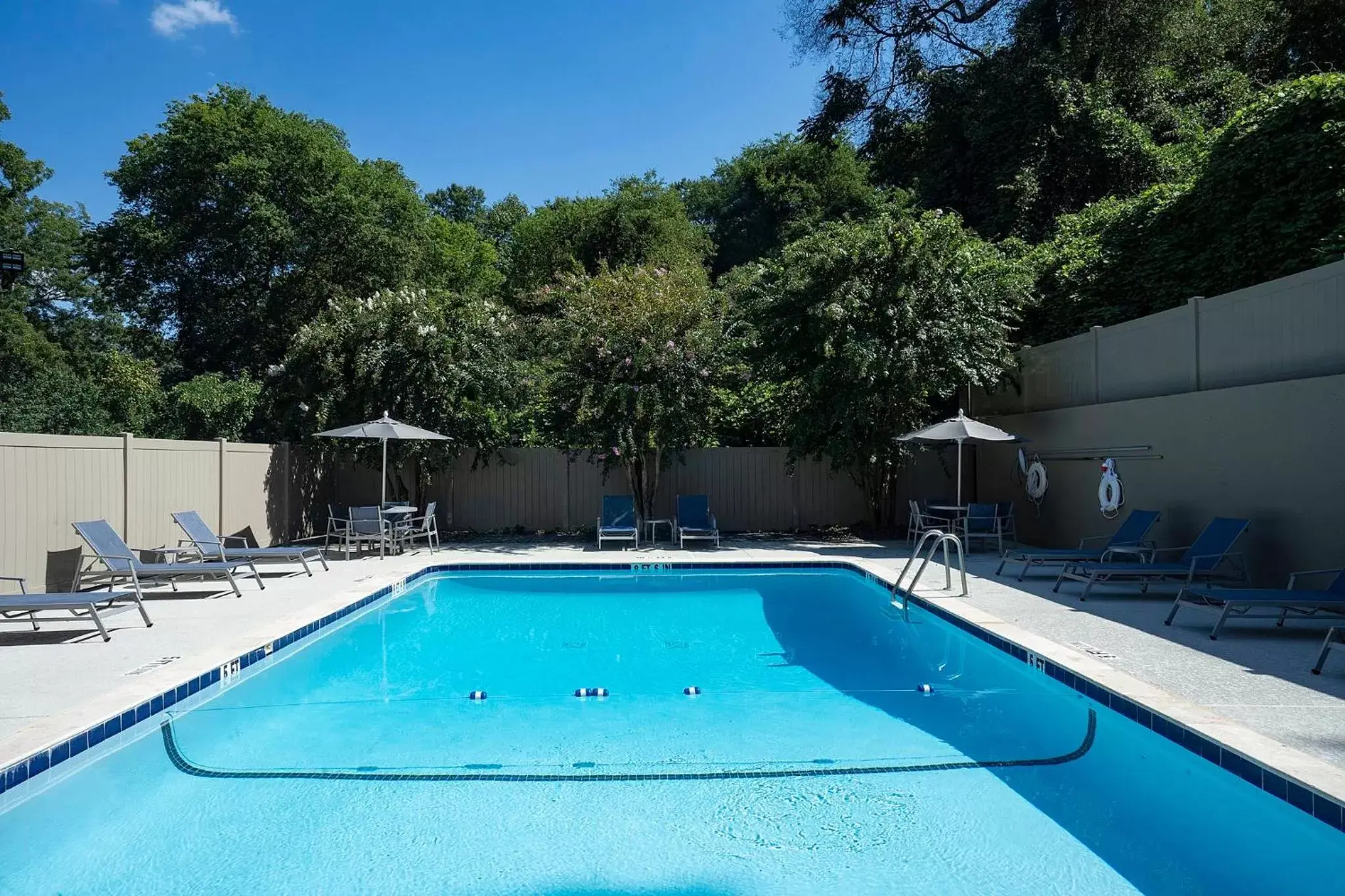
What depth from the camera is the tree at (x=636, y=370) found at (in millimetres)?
13234

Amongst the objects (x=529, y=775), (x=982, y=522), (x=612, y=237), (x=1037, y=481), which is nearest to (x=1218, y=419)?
(x=1037, y=481)

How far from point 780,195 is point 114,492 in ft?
86.1

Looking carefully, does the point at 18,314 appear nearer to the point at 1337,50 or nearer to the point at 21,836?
the point at 21,836

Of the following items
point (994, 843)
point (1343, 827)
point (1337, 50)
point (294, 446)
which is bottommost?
point (994, 843)

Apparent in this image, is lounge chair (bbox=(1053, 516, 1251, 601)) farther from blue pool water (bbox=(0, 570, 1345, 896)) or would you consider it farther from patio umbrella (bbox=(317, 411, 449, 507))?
patio umbrella (bbox=(317, 411, 449, 507))

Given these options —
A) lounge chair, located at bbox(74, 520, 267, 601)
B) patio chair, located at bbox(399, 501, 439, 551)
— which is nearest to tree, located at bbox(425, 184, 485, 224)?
patio chair, located at bbox(399, 501, 439, 551)

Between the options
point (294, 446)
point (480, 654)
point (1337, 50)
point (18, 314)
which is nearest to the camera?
point (480, 654)

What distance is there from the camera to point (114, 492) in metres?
9.40

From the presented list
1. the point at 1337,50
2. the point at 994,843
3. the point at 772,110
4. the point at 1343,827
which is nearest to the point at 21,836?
the point at 994,843

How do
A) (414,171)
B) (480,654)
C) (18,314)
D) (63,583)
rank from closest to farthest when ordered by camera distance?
(480,654), (63,583), (18,314), (414,171)

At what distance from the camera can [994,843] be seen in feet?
12.9

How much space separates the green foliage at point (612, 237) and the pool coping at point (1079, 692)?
898 inches

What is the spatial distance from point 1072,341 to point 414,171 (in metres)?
30.0

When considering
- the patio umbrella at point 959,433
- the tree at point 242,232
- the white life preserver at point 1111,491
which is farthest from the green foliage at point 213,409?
the white life preserver at point 1111,491
